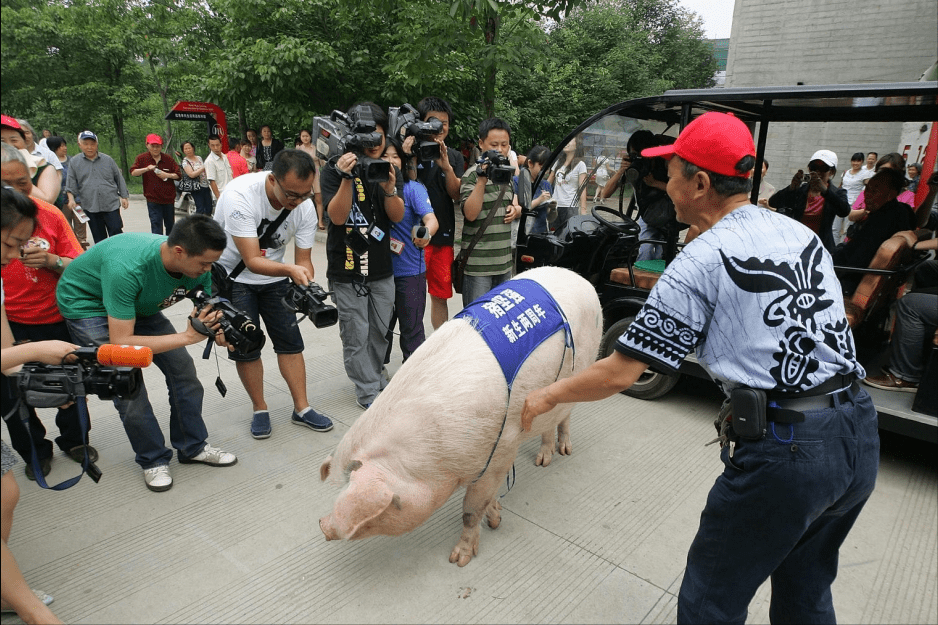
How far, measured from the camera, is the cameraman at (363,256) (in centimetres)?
380

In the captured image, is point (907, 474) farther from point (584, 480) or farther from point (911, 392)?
point (584, 480)

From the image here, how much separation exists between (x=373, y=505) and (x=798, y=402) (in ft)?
5.16

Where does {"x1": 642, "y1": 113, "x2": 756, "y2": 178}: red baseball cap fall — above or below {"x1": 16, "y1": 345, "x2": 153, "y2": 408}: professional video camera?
above

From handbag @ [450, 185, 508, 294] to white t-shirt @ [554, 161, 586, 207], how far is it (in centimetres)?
60

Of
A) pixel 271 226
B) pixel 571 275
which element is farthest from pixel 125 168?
pixel 571 275

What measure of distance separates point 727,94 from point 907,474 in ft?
9.04

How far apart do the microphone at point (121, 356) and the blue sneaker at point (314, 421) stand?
191 cm

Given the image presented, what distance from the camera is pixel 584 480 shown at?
3.54 metres

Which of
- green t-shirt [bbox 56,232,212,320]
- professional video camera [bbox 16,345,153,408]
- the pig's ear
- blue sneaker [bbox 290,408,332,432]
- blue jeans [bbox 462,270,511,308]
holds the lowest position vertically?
blue sneaker [bbox 290,408,332,432]

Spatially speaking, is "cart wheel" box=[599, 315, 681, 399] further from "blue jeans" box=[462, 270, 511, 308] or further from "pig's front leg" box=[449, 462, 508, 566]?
"pig's front leg" box=[449, 462, 508, 566]

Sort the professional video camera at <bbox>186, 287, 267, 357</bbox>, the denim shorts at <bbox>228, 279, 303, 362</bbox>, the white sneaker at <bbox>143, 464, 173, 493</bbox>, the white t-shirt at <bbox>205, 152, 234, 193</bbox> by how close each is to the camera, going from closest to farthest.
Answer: the professional video camera at <bbox>186, 287, 267, 357</bbox> → the white sneaker at <bbox>143, 464, 173, 493</bbox> → the denim shorts at <bbox>228, 279, 303, 362</bbox> → the white t-shirt at <bbox>205, 152, 234, 193</bbox>

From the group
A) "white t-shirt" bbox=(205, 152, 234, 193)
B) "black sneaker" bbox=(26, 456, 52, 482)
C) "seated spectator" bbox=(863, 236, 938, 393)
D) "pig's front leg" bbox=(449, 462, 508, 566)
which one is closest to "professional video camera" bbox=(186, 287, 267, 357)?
"pig's front leg" bbox=(449, 462, 508, 566)

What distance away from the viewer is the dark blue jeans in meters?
7.83

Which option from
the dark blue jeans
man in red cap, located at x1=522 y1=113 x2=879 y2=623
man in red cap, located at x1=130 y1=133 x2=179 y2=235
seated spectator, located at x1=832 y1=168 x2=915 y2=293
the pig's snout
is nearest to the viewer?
man in red cap, located at x1=522 y1=113 x2=879 y2=623
